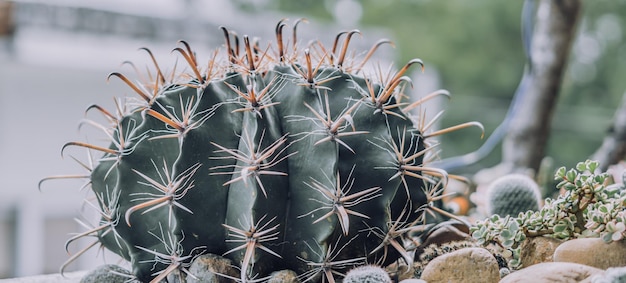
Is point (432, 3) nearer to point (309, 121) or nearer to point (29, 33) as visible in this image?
point (29, 33)

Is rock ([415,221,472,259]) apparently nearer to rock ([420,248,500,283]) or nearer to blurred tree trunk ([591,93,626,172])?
rock ([420,248,500,283])

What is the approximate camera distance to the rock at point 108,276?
1115 millimetres

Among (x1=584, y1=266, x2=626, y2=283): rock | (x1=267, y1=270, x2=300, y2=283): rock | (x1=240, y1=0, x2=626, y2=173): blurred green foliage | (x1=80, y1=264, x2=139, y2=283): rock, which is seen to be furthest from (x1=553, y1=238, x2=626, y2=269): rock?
(x1=240, y1=0, x2=626, y2=173): blurred green foliage

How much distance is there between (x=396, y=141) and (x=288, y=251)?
0.24 metres

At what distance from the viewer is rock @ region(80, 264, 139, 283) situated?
3.66 ft

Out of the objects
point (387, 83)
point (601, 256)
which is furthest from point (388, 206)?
point (601, 256)

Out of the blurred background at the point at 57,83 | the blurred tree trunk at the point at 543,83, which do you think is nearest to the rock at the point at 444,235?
the blurred tree trunk at the point at 543,83

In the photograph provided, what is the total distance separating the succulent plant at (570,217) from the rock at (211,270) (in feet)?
1.30

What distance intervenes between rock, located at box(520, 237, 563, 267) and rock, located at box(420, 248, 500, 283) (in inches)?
5.1

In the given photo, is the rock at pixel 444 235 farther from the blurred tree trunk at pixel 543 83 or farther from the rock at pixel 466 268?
the blurred tree trunk at pixel 543 83

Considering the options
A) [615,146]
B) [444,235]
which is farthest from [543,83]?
[444,235]

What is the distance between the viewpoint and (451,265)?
3.32 feet

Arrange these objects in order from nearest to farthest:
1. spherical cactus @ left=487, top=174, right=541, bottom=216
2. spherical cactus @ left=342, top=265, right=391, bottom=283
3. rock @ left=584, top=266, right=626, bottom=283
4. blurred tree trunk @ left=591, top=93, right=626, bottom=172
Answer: rock @ left=584, top=266, right=626, bottom=283 → spherical cactus @ left=342, top=265, right=391, bottom=283 → spherical cactus @ left=487, top=174, right=541, bottom=216 → blurred tree trunk @ left=591, top=93, right=626, bottom=172

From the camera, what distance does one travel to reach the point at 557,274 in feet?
2.91
